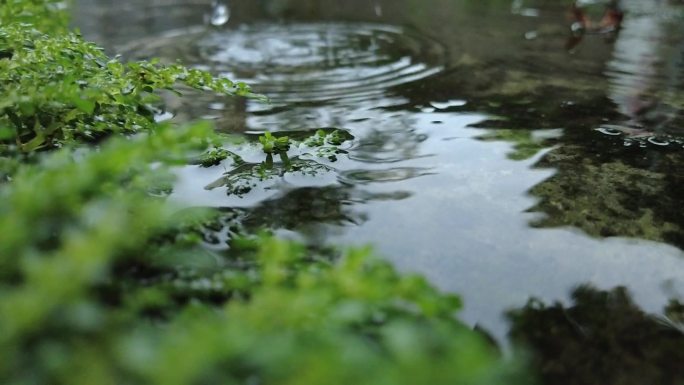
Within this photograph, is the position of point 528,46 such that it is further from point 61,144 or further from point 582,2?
point 61,144

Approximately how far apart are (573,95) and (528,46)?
1471mm

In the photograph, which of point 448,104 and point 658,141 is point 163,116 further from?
point 658,141

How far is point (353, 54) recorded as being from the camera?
4523 mm

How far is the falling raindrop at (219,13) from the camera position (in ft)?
19.8

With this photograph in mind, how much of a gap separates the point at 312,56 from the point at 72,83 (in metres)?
2.74

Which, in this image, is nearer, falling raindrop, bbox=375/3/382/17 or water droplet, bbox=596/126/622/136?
water droplet, bbox=596/126/622/136

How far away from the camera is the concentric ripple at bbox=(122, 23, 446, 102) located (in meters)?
3.72

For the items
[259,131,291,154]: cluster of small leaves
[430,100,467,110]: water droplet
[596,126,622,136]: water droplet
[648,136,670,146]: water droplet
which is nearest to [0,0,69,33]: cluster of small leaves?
[259,131,291,154]: cluster of small leaves

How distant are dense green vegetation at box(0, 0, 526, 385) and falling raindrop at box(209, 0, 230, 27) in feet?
15.7

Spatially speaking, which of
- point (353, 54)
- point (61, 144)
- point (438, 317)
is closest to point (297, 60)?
point (353, 54)

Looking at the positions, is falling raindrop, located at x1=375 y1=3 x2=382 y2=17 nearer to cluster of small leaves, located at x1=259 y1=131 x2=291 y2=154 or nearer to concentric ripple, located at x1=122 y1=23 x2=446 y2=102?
concentric ripple, located at x1=122 y1=23 x2=446 y2=102

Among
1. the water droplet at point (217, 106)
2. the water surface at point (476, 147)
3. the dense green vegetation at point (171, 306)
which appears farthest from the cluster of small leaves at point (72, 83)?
the water droplet at point (217, 106)

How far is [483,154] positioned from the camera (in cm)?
256

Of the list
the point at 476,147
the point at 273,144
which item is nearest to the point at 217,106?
the point at 273,144
